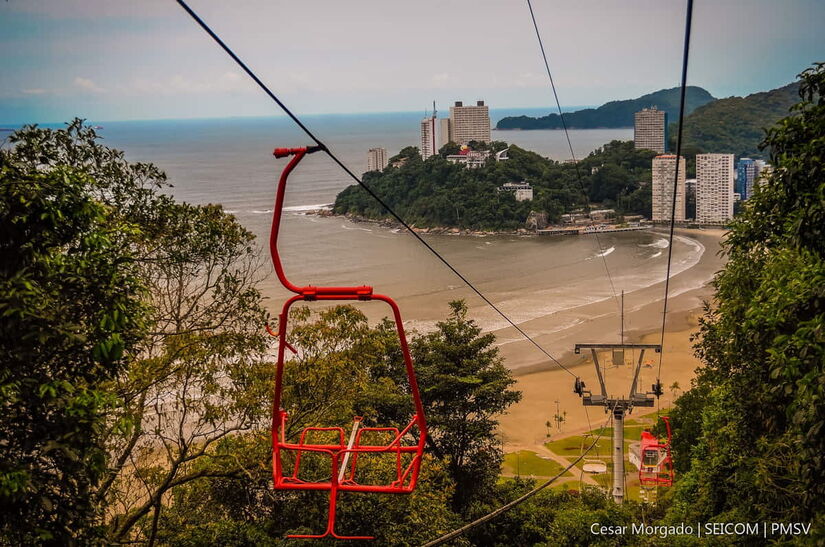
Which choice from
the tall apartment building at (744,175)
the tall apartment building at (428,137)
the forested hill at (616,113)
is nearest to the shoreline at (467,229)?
the tall apartment building at (744,175)

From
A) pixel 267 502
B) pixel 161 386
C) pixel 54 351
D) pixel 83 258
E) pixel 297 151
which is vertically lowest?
pixel 267 502

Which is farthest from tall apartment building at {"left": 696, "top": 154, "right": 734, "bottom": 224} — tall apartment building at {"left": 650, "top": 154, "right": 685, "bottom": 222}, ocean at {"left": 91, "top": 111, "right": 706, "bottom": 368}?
ocean at {"left": 91, "top": 111, "right": 706, "bottom": 368}

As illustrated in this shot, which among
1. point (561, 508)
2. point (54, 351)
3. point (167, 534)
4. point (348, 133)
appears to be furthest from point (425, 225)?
point (348, 133)

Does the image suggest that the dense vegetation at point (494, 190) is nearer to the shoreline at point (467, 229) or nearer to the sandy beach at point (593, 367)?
the shoreline at point (467, 229)

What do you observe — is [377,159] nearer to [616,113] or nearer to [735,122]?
[735,122]

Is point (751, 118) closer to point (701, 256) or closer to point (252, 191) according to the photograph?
point (701, 256)

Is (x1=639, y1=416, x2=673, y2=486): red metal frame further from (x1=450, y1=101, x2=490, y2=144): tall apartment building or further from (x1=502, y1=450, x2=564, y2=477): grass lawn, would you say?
(x1=450, y1=101, x2=490, y2=144): tall apartment building
